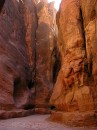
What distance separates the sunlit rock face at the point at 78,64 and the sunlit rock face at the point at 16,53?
3231mm

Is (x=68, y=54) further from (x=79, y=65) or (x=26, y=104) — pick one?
(x=26, y=104)

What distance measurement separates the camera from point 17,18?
1839 centimetres

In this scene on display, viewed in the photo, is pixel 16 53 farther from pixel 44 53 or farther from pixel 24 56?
pixel 44 53

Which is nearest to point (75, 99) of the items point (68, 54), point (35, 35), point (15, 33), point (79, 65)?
point (79, 65)

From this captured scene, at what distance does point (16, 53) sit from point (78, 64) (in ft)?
21.7

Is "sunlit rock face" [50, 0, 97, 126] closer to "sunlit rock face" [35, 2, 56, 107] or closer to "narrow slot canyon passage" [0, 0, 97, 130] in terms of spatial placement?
"narrow slot canyon passage" [0, 0, 97, 130]

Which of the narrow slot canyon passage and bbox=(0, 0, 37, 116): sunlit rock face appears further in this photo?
bbox=(0, 0, 37, 116): sunlit rock face

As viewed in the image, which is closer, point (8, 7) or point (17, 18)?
point (8, 7)

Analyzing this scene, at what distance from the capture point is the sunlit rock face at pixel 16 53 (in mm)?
13617

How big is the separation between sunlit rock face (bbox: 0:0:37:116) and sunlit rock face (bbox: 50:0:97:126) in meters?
3.23

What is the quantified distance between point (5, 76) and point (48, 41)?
8.56 metres

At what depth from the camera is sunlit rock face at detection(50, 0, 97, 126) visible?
10391mm

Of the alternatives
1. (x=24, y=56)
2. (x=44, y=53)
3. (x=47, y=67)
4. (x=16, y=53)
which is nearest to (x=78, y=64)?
(x=16, y=53)

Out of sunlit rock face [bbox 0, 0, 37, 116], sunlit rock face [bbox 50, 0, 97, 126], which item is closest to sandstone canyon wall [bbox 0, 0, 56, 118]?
sunlit rock face [bbox 0, 0, 37, 116]
